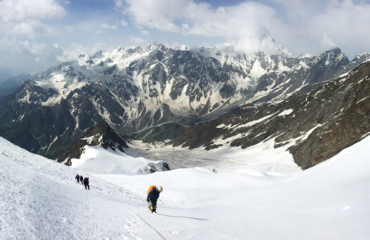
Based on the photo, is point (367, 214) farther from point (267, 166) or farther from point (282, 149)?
point (282, 149)

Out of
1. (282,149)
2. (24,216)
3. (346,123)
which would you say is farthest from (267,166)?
(24,216)

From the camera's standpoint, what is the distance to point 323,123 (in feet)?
383

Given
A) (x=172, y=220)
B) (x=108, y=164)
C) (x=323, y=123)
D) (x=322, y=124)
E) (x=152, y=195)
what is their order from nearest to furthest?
(x=172, y=220) → (x=152, y=195) → (x=108, y=164) → (x=322, y=124) → (x=323, y=123)

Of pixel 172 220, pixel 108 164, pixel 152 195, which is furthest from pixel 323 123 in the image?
pixel 172 220

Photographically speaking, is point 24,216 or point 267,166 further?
point 267,166

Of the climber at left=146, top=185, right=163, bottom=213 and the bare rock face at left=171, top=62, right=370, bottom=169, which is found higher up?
the bare rock face at left=171, top=62, right=370, bottom=169

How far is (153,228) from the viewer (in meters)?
11.7

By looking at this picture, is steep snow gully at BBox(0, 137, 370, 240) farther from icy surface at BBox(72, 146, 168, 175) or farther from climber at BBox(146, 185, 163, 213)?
icy surface at BBox(72, 146, 168, 175)

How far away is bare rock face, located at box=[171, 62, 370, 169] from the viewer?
80688mm

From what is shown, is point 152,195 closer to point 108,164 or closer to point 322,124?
point 108,164

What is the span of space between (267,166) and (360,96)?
53.3 m

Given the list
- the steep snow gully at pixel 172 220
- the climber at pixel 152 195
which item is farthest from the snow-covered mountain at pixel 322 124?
the climber at pixel 152 195

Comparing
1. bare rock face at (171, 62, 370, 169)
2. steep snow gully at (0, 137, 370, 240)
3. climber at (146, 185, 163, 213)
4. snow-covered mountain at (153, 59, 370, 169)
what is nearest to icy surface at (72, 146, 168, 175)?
snow-covered mountain at (153, 59, 370, 169)

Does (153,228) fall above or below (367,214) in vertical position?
below
